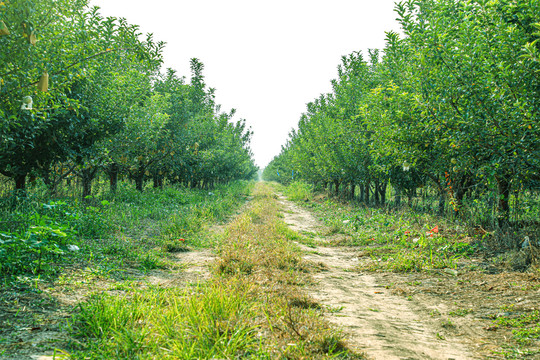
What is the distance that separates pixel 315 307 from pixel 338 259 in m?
3.10

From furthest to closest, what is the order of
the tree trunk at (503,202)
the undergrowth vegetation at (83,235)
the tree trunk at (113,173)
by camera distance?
the tree trunk at (113,173) < the tree trunk at (503,202) < the undergrowth vegetation at (83,235)

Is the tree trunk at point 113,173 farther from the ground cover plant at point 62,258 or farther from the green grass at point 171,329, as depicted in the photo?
the green grass at point 171,329

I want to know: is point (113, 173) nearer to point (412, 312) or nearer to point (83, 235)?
point (83, 235)

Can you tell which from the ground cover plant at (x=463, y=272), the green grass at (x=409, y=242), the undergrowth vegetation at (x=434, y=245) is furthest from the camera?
the green grass at (x=409, y=242)

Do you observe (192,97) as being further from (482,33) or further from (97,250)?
(482,33)

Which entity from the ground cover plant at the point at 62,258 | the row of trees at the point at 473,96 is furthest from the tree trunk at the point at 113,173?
the row of trees at the point at 473,96

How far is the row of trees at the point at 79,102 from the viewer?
11.8 ft

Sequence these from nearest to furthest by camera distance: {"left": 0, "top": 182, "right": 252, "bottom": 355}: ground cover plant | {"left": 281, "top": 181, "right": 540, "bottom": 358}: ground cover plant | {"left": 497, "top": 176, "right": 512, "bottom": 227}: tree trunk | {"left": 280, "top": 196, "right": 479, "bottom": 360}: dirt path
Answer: {"left": 280, "top": 196, "right": 479, "bottom": 360}: dirt path
{"left": 0, "top": 182, "right": 252, "bottom": 355}: ground cover plant
{"left": 281, "top": 181, "right": 540, "bottom": 358}: ground cover plant
{"left": 497, "top": 176, "right": 512, "bottom": 227}: tree trunk

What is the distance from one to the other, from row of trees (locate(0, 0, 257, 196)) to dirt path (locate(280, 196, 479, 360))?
12.6 feet

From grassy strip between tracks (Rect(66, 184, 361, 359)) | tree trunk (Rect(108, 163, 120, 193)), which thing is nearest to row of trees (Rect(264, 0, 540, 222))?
grassy strip between tracks (Rect(66, 184, 361, 359))

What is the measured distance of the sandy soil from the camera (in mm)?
2580

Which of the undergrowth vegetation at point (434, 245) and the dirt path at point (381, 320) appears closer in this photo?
the dirt path at point (381, 320)

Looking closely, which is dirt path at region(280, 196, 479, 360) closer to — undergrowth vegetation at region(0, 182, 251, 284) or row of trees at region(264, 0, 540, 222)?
row of trees at region(264, 0, 540, 222)

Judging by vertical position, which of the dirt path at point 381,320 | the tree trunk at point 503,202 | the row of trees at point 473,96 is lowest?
the dirt path at point 381,320
